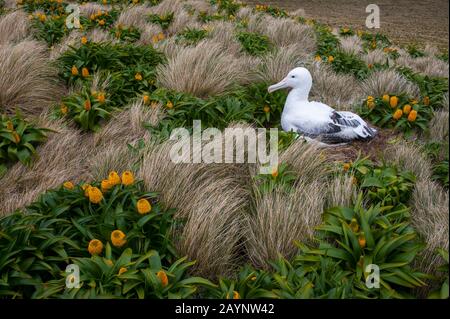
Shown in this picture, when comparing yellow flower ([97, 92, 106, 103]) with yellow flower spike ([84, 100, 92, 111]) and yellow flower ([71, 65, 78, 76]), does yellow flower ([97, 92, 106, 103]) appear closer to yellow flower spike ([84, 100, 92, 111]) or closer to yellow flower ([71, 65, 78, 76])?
yellow flower spike ([84, 100, 92, 111])

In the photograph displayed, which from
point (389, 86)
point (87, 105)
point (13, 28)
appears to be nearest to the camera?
point (87, 105)

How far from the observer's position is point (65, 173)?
338 cm

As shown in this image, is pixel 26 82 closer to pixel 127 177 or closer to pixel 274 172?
pixel 127 177

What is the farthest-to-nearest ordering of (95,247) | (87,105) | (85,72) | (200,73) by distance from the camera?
1. (200,73)
2. (85,72)
3. (87,105)
4. (95,247)

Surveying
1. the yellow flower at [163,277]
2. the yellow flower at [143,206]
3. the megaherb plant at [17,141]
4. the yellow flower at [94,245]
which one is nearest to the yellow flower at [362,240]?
the yellow flower at [163,277]

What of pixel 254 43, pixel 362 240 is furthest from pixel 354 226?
pixel 254 43

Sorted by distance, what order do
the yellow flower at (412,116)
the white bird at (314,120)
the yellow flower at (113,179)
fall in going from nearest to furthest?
the yellow flower at (113,179) → the white bird at (314,120) → the yellow flower at (412,116)

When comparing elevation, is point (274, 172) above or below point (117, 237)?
above

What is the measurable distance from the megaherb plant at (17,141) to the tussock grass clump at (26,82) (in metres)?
0.75

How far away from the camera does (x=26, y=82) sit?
4500 mm

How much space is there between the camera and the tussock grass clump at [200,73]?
497 centimetres

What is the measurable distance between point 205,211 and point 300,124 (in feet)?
5.37

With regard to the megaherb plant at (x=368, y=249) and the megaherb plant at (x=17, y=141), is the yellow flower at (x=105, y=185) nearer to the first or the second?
the megaherb plant at (x=17, y=141)

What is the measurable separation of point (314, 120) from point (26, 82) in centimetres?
316
